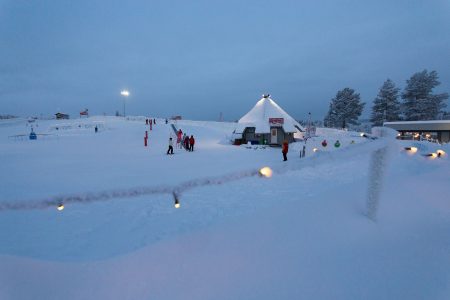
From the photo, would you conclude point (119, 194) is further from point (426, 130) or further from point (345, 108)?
point (345, 108)

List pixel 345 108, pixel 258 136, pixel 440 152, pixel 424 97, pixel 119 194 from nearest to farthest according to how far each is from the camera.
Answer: pixel 119 194 < pixel 440 152 < pixel 258 136 < pixel 424 97 < pixel 345 108

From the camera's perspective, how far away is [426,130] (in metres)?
31.0

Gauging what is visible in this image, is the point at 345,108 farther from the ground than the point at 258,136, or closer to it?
farther from the ground

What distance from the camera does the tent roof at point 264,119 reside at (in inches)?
1034

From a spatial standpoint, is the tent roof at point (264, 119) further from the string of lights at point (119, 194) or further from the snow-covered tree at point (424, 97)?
the snow-covered tree at point (424, 97)

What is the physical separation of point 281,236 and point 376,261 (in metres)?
1.09

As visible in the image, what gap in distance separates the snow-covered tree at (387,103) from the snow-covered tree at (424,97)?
80.8 inches

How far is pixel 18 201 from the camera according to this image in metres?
2.18

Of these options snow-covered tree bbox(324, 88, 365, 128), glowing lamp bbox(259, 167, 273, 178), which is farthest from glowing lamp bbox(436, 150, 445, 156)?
snow-covered tree bbox(324, 88, 365, 128)

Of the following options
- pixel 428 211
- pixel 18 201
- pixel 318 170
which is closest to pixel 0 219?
pixel 18 201

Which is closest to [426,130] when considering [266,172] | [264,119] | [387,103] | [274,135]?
[387,103]

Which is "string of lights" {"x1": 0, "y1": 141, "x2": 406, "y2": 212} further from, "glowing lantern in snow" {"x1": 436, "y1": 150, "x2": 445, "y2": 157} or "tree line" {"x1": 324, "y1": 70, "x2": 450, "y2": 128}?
"tree line" {"x1": 324, "y1": 70, "x2": 450, "y2": 128}

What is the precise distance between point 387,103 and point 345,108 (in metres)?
8.20

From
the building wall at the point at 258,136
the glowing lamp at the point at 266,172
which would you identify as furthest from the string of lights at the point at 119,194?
the building wall at the point at 258,136
